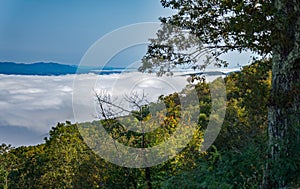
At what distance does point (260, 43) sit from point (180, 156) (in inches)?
206

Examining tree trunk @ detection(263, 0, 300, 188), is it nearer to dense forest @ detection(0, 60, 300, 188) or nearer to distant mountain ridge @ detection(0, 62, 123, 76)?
dense forest @ detection(0, 60, 300, 188)

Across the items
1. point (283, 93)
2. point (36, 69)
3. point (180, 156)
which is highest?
point (36, 69)

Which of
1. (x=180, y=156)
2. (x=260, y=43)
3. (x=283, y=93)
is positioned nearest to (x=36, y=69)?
(x=180, y=156)

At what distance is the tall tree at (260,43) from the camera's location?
378 cm

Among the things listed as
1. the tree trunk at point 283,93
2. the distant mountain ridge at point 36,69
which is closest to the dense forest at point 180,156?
the tree trunk at point 283,93

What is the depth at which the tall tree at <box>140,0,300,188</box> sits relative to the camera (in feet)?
12.4

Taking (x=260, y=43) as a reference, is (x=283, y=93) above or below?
below

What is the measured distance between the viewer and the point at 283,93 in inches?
158

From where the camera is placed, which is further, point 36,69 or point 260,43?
point 36,69

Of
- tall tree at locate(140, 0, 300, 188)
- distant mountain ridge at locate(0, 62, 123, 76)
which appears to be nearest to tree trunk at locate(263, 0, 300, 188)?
tall tree at locate(140, 0, 300, 188)

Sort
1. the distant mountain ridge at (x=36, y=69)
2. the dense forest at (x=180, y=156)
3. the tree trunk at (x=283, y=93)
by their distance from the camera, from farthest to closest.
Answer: the distant mountain ridge at (x=36, y=69) < the dense forest at (x=180, y=156) < the tree trunk at (x=283, y=93)

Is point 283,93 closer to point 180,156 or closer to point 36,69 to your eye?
point 180,156

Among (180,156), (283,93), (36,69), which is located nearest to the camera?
(283,93)

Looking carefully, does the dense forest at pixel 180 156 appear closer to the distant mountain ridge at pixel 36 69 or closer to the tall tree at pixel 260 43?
the tall tree at pixel 260 43
